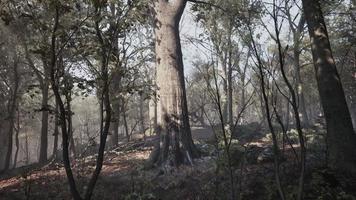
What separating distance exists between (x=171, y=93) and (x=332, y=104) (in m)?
4.25

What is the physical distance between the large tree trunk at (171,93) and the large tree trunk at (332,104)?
12.1 ft

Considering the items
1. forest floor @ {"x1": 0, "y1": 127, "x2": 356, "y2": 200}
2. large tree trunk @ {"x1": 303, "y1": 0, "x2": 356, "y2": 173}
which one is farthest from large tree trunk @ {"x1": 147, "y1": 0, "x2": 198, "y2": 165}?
large tree trunk @ {"x1": 303, "y1": 0, "x2": 356, "y2": 173}

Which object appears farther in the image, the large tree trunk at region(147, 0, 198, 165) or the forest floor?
the large tree trunk at region(147, 0, 198, 165)

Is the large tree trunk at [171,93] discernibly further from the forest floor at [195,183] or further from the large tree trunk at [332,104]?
the large tree trunk at [332,104]

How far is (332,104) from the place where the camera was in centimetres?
635

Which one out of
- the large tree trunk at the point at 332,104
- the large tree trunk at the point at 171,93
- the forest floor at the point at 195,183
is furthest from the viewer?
the large tree trunk at the point at 171,93

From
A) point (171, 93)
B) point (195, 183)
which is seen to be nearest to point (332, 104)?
point (195, 183)

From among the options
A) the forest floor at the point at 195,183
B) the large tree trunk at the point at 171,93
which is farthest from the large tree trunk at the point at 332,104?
the large tree trunk at the point at 171,93

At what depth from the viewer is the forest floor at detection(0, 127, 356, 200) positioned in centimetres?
538

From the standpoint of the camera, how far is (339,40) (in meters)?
24.2

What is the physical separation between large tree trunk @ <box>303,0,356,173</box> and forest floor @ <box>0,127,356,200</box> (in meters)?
0.44

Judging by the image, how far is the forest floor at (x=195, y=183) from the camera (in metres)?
5.38

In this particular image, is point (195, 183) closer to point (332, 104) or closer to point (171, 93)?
point (171, 93)

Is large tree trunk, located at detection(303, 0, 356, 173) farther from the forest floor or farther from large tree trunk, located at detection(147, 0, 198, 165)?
large tree trunk, located at detection(147, 0, 198, 165)
